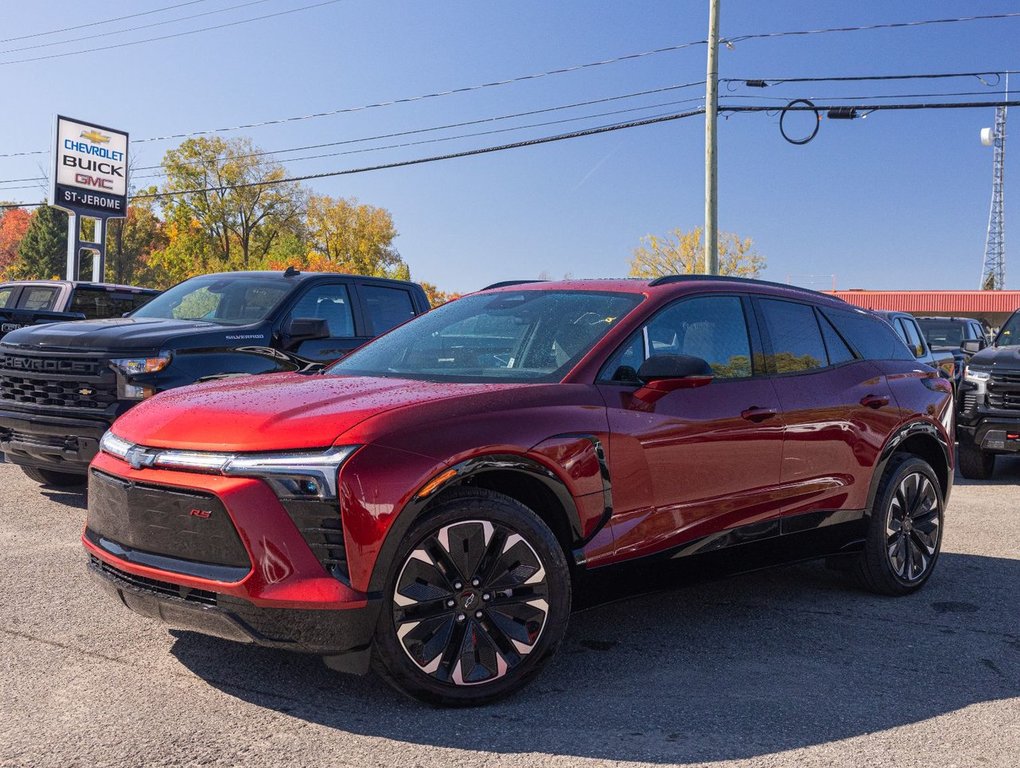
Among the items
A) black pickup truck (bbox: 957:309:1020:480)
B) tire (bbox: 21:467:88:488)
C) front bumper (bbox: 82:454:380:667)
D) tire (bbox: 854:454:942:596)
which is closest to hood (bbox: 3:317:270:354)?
tire (bbox: 21:467:88:488)

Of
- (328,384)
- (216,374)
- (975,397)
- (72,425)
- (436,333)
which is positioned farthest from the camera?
(975,397)

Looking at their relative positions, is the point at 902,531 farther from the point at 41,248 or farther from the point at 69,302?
the point at 41,248

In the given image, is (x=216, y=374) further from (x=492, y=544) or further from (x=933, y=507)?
(x=933, y=507)

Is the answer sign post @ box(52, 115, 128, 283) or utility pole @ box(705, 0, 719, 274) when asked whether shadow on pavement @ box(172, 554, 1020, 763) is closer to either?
utility pole @ box(705, 0, 719, 274)

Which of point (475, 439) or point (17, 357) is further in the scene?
point (17, 357)

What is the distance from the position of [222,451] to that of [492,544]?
101 centimetres

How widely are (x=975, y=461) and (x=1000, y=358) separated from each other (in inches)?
43.9

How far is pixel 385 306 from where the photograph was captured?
9688 mm

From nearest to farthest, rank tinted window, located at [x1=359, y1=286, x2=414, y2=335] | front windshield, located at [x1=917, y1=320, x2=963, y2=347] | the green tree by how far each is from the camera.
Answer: tinted window, located at [x1=359, y1=286, x2=414, y2=335], front windshield, located at [x1=917, y1=320, x2=963, y2=347], the green tree

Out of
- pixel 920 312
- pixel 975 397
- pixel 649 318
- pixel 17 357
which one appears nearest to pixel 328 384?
pixel 649 318

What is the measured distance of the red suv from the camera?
135 inches

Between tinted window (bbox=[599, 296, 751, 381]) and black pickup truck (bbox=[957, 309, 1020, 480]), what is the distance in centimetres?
661

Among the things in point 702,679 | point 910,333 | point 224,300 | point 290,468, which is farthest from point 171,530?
point 910,333

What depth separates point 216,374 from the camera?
301 inches
